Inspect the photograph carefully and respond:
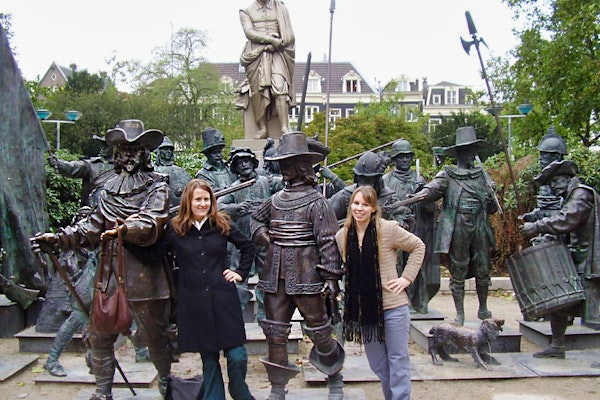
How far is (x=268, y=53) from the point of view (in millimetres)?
11141

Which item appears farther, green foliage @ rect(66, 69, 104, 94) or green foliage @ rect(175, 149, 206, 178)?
green foliage @ rect(66, 69, 104, 94)

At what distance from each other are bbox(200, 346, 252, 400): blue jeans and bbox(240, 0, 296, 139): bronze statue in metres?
7.20

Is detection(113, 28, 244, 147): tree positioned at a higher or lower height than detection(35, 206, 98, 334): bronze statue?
higher

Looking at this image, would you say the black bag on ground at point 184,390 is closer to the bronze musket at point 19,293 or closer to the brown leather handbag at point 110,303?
the brown leather handbag at point 110,303

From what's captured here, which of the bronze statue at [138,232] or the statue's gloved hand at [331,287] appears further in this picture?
the statue's gloved hand at [331,287]

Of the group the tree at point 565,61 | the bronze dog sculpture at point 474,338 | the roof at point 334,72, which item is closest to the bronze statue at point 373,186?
the bronze dog sculpture at point 474,338

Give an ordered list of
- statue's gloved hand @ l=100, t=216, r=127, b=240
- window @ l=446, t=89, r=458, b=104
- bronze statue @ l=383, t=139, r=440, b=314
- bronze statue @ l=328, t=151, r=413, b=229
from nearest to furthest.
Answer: statue's gloved hand @ l=100, t=216, r=127, b=240
bronze statue @ l=328, t=151, r=413, b=229
bronze statue @ l=383, t=139, r=440, b=314
window @ l=446, t=89, r=458, b=104

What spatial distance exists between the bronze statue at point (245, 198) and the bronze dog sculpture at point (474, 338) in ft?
6.27

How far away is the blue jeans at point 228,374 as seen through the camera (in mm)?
4582

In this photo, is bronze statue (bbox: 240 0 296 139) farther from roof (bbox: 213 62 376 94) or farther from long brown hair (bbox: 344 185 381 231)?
roof (bbox: 213 62 376 94)

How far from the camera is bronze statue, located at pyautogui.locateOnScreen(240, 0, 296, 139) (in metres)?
11.1

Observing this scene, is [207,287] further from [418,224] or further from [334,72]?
[334,72]

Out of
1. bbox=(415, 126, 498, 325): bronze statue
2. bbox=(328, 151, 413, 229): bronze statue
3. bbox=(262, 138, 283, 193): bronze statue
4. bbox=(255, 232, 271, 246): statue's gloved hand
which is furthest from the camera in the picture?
bbox=(262, 138, 283, 193): bronze statue

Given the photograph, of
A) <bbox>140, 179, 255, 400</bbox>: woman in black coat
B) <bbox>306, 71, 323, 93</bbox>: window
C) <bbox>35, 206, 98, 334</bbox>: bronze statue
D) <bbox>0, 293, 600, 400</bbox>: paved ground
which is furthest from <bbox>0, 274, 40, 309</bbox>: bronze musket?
<bbox>306, 71, 323, 93</bbox>: window
